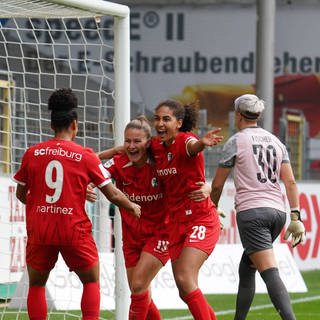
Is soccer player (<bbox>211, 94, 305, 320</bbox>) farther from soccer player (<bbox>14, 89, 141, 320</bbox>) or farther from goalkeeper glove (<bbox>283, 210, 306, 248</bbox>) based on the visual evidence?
soccer player (<bbox>14, 89, 141, 320</bbox>)

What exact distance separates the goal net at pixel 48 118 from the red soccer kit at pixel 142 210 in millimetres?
1025

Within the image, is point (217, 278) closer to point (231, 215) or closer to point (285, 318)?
point (231, 215)

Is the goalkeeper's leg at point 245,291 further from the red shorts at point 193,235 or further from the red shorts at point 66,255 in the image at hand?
the red shorts at point 66,255

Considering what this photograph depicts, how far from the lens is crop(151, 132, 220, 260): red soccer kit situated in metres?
10.4

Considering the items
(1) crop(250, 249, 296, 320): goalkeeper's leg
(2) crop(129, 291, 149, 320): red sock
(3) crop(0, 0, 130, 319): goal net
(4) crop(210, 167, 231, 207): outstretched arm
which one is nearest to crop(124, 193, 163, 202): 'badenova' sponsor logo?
(4) crop(210, 167, 231, 207): outstretched arm

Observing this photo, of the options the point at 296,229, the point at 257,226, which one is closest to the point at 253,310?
the point at 296,229

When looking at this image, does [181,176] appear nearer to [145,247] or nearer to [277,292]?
[145,247]

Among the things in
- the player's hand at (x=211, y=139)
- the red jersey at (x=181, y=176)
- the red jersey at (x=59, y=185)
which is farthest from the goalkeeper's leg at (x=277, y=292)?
the red jersey at (x=59, y=185)

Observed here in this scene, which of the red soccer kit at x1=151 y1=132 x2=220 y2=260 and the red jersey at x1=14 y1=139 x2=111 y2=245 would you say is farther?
the red soccer kit at x1=151 y1=132 x2=220 y2=260

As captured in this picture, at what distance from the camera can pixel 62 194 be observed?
9492 mm

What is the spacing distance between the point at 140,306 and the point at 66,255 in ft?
3.31

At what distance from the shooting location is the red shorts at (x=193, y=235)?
1034 cm

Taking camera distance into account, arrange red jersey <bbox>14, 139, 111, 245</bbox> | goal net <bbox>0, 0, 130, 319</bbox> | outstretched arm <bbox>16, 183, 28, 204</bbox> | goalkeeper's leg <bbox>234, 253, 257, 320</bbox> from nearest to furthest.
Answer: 1. red jersey <bbox>14, 139, 111, 245</bbox>
2. outstretched arm <bbox>16, 183, 28, 204</bbox>
3. goalkeeper's leg <bbox>234, 253, 257, 320</bbox>
4. goal net <bbox>0, 0, 130, 319</bbox>

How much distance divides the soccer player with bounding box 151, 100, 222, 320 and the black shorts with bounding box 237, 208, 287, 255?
241 mm
